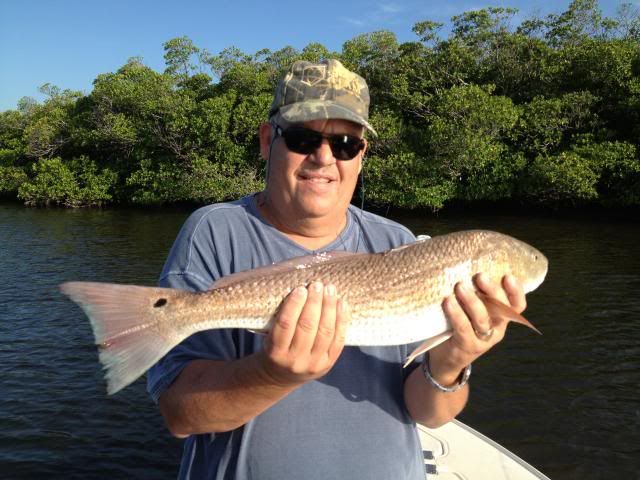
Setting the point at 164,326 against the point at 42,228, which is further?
the point at 42,228

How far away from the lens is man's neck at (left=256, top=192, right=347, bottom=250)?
2648 millimetres

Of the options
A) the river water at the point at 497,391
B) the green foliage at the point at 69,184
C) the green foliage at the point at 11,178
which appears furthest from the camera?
the green foliage at the point at 11,178

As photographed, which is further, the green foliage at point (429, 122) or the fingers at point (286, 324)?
the green foliage at point (429, 122)

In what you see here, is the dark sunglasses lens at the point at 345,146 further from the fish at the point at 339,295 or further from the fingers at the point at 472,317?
the fingers at the point at 472,317

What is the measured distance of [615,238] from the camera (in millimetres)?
22547

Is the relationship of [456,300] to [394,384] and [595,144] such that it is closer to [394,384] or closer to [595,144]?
[394,384]

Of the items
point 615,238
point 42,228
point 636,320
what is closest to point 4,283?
point 42,228

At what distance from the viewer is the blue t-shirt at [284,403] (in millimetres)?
2201

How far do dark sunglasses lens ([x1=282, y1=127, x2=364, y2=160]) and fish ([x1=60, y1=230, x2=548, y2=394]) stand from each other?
0.53 metres

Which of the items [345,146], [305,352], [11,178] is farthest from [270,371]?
[11,178]

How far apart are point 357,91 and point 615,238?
23.6 metres

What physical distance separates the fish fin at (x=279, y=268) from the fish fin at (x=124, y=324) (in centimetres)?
24

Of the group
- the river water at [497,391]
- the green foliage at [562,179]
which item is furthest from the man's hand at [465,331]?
the green foliage at [562,179]

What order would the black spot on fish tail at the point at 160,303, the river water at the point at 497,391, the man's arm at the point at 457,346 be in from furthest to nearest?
the river water at the point at 497,391 → the man's arm at the point at 457,346 → the black spot on fish tail at the point at 160,303
